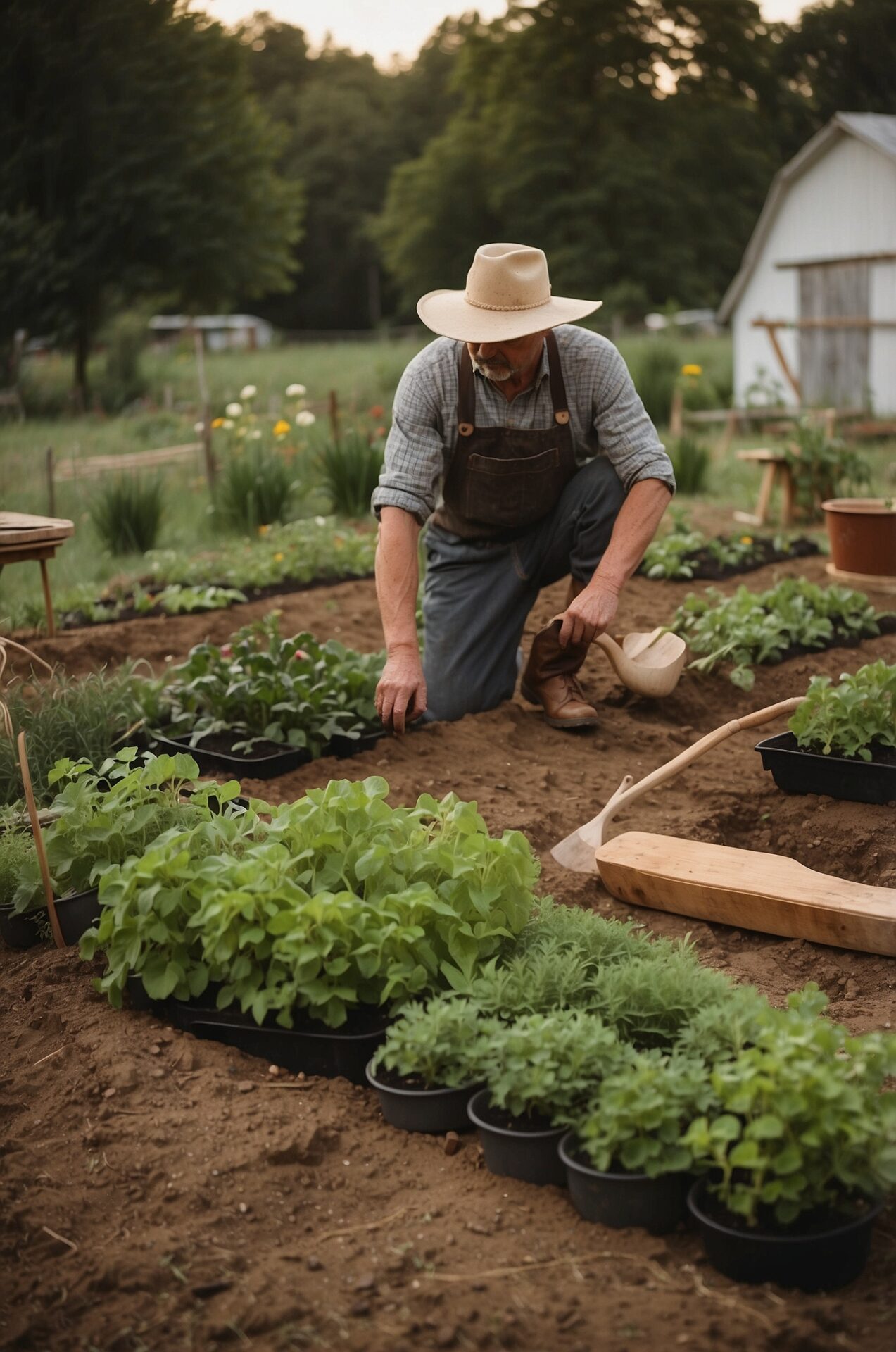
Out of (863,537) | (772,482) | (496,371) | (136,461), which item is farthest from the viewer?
(136,461)

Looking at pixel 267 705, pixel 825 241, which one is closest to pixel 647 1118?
pixel 267 705

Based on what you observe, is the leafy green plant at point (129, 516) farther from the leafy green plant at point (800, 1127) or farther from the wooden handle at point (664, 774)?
the leafy green plant at point (800, 1127)

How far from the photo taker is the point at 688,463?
8.81 m

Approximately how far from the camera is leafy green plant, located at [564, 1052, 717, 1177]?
5.55 ft

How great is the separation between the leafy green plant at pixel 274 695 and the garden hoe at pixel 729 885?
3.63 ft

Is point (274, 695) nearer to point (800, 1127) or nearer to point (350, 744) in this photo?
point (350, 744)

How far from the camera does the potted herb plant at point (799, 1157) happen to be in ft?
5.23

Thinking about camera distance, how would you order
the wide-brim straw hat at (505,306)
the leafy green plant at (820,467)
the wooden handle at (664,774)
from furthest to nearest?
the leafy green plant at (820,467), the wide-brim straw hat at (505,306), the wooden handle at (664,774)

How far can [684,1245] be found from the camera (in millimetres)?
1751

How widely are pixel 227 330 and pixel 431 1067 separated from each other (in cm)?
4509

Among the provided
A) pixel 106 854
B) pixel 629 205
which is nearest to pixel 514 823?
pixel 106 854

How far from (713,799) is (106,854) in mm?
1767

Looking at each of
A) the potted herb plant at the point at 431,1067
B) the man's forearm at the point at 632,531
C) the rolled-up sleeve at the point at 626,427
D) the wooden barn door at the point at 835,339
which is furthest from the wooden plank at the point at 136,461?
the wooden barn door at the point at 835,339

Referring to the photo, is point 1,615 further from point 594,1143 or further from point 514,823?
point 594,1143
